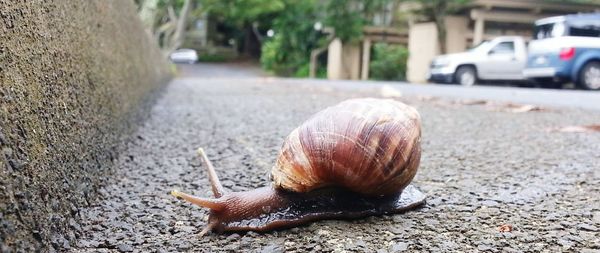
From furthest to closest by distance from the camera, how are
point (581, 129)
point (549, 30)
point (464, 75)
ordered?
point (464, 75)
point (549, 30)
point (581, 129)

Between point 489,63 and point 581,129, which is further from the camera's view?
point 489,63

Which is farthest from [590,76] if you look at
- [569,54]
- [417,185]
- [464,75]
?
[417,185]

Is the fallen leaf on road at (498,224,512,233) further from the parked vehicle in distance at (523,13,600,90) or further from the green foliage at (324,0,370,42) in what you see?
the green foliage at (324,0,370,42)

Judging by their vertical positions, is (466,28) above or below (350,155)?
above

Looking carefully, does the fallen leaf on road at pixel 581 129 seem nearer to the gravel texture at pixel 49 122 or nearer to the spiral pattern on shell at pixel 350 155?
the spiral pattern on shell at pixel 350 155

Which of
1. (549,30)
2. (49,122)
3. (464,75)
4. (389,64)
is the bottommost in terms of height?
(464,75)

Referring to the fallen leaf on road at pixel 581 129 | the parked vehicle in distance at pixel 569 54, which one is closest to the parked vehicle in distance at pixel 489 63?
the parked vehicle in distance at pixel 569 54

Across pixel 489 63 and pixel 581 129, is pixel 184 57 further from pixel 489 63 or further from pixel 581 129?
pixel 581 129
